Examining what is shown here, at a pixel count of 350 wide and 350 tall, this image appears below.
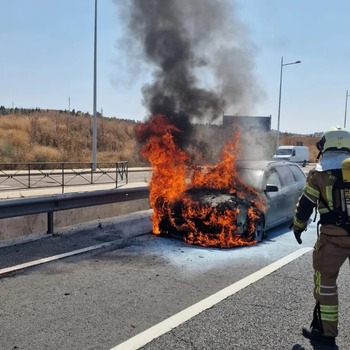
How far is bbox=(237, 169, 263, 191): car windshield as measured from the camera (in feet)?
23.6

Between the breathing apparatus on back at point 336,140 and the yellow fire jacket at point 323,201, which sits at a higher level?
the breathing apparatus on back at point 336,140

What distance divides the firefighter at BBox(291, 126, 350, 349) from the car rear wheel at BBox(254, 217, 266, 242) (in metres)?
3.21

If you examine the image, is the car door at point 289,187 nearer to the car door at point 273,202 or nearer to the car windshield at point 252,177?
the car door at point 273,202

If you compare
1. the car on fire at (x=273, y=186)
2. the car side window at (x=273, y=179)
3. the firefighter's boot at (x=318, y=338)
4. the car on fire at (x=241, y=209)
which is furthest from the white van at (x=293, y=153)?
the firefighter's boot at (x=318, y=338)

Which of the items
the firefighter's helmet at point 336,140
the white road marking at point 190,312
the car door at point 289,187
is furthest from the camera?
the car door at point 289,187

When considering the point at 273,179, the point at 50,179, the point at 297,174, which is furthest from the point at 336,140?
the point at 50,179

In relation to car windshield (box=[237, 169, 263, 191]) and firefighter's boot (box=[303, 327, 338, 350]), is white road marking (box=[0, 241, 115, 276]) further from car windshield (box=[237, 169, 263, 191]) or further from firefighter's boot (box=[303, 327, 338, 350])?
firefighter's boot (box=[303, 327, 338, 350])

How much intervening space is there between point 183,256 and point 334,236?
2.71 meters

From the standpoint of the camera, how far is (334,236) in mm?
3285

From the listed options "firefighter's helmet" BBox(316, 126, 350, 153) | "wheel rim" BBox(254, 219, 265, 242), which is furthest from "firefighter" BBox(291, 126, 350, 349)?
"wheel rim" BBox(254, 219, 265, 242)

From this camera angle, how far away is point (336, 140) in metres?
3.39

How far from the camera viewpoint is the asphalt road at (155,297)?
10.5 ft

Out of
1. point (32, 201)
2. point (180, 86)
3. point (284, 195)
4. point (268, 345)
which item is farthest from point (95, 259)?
point (180, 86)

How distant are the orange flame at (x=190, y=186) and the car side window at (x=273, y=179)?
2.10 ft
